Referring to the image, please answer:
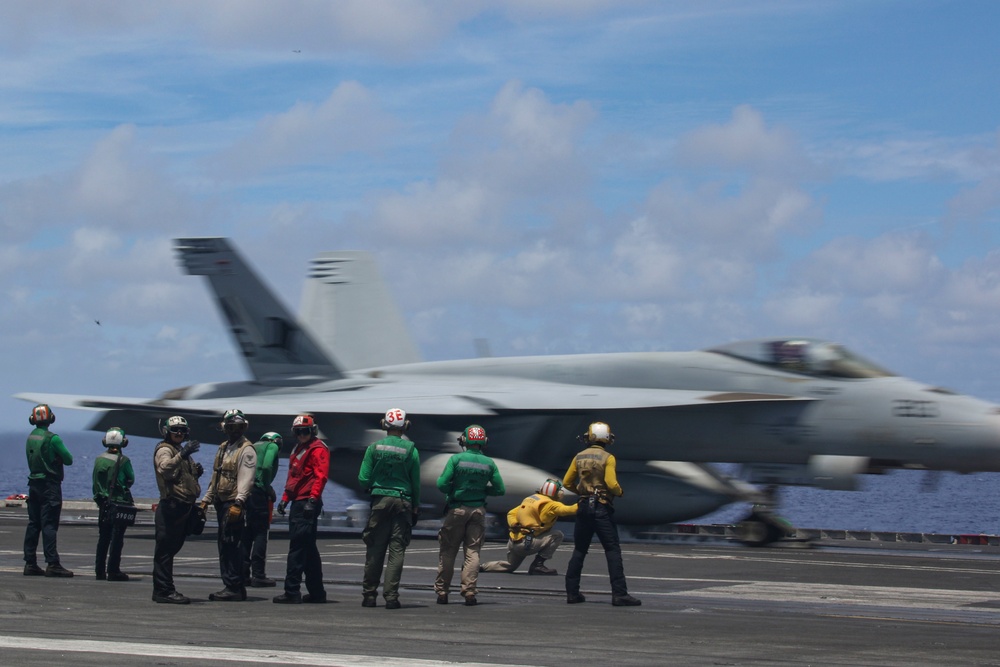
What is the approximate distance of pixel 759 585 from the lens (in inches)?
591

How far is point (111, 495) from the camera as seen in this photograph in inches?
563

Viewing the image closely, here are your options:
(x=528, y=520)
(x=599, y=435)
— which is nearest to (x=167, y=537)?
(x=599, y=435)

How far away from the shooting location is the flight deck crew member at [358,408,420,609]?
39.9ft

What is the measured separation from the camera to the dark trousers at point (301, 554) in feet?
40.4

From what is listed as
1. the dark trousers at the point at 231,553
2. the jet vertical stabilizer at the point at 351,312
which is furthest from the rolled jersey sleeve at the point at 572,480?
the jet vertical stabilizer at the point at 351,312

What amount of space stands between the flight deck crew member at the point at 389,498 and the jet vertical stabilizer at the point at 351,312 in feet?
63.3

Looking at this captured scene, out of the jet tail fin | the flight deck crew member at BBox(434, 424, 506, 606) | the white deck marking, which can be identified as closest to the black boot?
the flight deck crew member at BBox(434, 424, 506, 606)

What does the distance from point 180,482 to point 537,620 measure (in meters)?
3.77

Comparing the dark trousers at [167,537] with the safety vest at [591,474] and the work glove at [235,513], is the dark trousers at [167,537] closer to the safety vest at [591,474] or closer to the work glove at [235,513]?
the work glove at [235,513]

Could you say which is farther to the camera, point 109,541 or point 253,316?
point 253,316

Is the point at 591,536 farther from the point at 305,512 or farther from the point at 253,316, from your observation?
the point at 253,316

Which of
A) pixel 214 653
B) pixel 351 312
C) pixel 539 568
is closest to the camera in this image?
pixel 214 653

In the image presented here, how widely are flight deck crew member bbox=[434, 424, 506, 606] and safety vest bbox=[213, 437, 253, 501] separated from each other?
1992 millimetres

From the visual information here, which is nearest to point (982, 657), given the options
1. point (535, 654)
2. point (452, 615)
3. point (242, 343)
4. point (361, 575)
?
point (535, 654)
